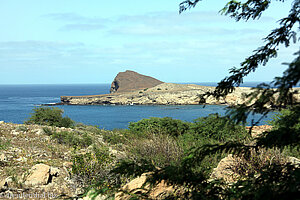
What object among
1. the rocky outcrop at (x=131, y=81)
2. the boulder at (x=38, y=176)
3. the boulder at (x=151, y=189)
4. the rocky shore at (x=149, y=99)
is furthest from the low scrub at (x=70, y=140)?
the rocky outcrop at (x=131, y=81)

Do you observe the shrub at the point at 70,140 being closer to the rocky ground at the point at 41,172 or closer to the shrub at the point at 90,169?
the rocky ground at the point at 41,172

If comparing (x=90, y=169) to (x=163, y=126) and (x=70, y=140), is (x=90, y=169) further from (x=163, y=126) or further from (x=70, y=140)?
(x=163, y=126)

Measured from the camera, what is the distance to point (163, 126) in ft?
46.8

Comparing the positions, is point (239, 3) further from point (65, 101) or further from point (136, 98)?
point (65, 101)

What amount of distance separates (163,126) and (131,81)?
119961 mm

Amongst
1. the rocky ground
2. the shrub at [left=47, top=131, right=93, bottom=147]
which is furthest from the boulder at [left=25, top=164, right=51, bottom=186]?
the shrub at [left=47, top=131, right=93, bottom=147]

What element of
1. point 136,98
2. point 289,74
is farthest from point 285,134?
point 136,98

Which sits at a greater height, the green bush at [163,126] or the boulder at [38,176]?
the green bush at [163,126]

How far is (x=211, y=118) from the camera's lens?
2854 mm

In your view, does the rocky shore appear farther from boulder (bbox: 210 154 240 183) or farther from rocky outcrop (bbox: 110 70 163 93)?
boulder (bbox: 210 154 240 183)

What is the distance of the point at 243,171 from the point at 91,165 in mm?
3808

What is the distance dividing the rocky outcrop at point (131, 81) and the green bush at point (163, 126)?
11088 centimetres

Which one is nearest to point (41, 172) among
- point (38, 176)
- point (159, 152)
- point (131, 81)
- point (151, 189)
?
point (38, 176)

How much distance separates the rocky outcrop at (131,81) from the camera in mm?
128750
